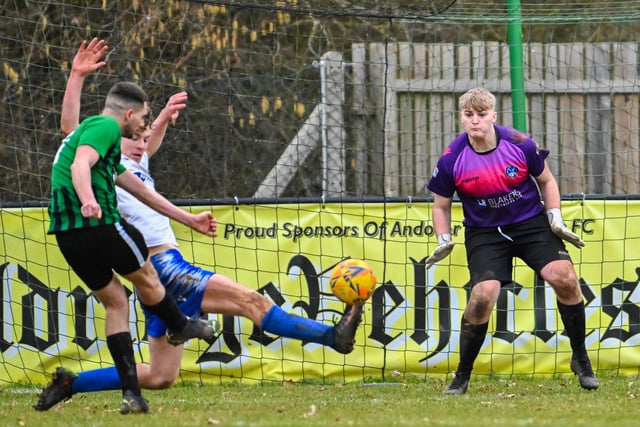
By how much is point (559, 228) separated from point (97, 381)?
303cm

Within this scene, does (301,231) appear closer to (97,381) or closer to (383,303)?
(383,303)

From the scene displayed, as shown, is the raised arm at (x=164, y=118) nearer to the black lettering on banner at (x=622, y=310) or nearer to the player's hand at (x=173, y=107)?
the player's hand at (x=173, y=107)

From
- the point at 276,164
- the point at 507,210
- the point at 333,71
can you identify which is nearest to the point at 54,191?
the point at 507,210

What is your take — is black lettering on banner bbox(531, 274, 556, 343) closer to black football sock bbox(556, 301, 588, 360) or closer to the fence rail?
black football sock bbox(556, 301, 588, 360)

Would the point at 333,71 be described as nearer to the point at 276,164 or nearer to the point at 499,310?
the point at 276,164

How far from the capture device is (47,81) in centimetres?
1207

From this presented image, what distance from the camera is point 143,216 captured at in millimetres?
7145

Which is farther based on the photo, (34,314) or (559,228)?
(34,314)

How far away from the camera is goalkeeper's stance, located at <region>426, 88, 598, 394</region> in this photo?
770 centimetres

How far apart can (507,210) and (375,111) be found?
4.13 m

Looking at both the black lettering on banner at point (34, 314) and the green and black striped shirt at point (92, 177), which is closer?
the green and black striped shirt at point (92, 177)

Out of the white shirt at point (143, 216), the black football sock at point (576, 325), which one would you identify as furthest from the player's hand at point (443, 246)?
the white shirt at point (143, 216)

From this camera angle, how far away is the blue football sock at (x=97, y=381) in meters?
7.16

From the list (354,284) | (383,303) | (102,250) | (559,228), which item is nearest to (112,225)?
(102,250)
